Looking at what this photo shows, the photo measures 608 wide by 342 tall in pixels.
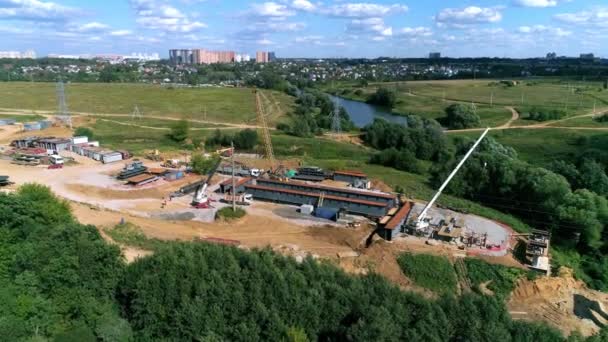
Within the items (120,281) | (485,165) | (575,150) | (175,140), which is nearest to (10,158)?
(175,140)

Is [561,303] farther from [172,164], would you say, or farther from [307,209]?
[172,164]

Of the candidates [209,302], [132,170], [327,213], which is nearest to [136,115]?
[132,170]

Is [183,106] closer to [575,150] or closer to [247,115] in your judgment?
[247,115]

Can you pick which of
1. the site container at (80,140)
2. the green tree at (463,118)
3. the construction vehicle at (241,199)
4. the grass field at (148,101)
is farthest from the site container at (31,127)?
the green tree at (463,118)

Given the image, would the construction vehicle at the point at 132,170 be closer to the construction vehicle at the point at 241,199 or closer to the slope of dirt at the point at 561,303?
the construction vehicle at the point at 241,199

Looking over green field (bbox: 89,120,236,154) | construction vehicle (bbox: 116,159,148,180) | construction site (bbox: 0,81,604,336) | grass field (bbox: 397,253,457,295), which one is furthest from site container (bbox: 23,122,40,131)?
grass field (bbox: 397,253,457,295)

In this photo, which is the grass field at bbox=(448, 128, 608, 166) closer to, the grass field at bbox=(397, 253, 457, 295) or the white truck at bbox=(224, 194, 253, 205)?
the grass field at bbox=(397, 253, 457, 295)
